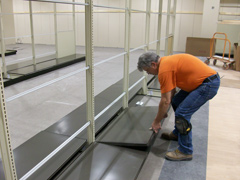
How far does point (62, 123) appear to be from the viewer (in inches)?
97.7

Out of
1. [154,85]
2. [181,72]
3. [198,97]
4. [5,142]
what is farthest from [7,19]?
[5,142]

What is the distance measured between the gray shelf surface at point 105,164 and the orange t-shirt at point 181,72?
2.05 feet

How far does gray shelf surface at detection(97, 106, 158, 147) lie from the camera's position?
2158 mm

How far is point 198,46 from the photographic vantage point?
772 centimetres

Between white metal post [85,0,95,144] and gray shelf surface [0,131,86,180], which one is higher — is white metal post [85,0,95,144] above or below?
above

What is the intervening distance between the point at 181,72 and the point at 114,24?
312 inches

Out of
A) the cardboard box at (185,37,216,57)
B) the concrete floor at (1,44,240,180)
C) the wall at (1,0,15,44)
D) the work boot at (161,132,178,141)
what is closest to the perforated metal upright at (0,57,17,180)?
the concrete floor at (1,44,240,180)

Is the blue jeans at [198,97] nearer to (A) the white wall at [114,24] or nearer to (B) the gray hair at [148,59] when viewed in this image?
(B) the gray hair at [148,59]

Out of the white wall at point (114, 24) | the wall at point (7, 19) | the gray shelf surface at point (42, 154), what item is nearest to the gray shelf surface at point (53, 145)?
the gray shelf surface at point (42, 154)

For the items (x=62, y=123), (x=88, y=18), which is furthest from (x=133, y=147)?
(x=88, y=18)

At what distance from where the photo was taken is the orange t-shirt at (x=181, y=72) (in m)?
1.92

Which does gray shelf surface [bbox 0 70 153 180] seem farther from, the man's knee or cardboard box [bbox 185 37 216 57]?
cardboard box [bbox 185 37 216 57]

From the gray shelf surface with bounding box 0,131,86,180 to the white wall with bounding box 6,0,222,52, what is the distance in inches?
301

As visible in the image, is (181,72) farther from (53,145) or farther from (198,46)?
(198,46)
